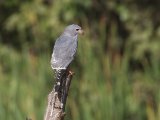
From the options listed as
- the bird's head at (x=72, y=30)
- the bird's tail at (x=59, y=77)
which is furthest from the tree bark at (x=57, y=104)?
the bird's head at (x=72, y=30)

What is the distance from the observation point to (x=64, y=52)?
3.49 metres

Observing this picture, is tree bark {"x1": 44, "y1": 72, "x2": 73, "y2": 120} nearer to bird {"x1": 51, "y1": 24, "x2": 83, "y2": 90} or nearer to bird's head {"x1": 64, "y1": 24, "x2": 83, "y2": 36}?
bird {"x1": 51, "y1": 24, "x2": 83, "y2": 90}

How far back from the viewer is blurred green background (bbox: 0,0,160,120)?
5.16 m

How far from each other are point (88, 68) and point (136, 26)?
1855mm

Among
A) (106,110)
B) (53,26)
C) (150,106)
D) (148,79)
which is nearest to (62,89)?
(106,110)

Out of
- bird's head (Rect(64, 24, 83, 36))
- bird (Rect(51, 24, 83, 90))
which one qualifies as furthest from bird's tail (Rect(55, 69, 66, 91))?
bird's head (Rect(64, 24, 83, 36))

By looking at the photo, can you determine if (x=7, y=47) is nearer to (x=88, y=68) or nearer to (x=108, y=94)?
(x=88, y=68)

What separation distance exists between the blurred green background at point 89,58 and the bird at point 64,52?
115 cm

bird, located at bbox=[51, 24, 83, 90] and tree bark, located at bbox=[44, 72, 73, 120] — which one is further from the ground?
bird, located at bbox=[51, 24, 83, 90]

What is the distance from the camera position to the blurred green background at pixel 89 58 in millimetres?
5156

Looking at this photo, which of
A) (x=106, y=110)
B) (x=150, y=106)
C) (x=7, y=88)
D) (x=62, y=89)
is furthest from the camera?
(x=7, y=88)

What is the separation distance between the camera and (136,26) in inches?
287

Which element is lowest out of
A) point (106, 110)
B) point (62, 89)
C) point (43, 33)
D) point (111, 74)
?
point (62, 89)

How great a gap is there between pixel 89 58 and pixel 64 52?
212cm
